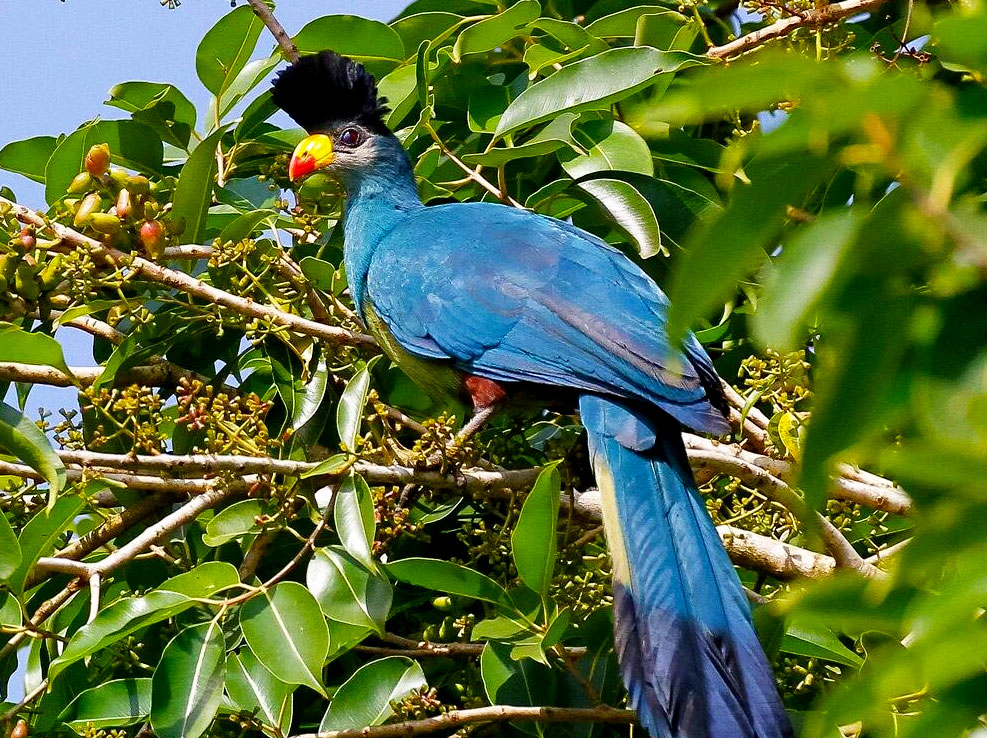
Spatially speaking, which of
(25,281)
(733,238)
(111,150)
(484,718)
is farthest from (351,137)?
(733,238)

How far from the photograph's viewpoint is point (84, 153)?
11.6 ft

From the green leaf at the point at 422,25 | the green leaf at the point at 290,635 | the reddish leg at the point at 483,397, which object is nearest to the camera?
the green leaf at the point at 290,635

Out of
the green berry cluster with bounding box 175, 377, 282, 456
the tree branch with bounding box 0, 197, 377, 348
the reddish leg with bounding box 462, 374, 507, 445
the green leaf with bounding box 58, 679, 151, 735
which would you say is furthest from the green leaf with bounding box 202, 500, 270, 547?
the reddish leg with bounding box 462, 374, 507, 445

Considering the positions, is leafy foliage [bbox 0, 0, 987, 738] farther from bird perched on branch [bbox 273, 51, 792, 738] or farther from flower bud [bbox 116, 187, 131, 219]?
bird perched on branch [bbox 273, 51, 792, 738]

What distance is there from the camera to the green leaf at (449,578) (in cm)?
278

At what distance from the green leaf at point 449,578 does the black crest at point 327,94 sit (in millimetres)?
1947

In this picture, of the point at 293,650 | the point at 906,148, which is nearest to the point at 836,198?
the point at 293,650

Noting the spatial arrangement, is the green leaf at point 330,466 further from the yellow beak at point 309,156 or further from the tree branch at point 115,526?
the yellow beak at point 309,156

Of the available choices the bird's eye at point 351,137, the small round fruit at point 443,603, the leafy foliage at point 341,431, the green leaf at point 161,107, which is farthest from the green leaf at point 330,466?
the bird's eye at point 351,137

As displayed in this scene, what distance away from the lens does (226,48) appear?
3777 millimetres

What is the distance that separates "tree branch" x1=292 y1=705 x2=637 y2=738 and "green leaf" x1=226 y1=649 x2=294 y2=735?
0.08 metres

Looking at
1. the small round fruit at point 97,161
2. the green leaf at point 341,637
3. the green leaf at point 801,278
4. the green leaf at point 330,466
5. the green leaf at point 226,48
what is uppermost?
the green leaf at point 801,278

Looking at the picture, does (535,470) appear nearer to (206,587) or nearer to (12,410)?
(206,587)

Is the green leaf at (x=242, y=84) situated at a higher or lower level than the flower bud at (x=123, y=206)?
higher
